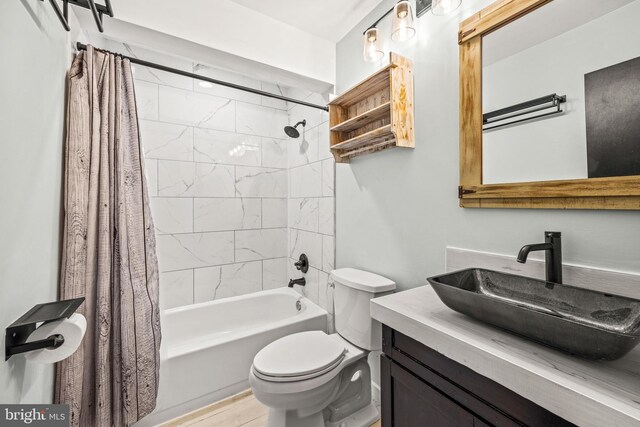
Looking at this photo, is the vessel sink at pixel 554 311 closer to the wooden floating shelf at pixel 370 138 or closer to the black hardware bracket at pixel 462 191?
the black hardware bracket at pixel 462 191

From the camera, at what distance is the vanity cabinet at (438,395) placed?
0.63 m

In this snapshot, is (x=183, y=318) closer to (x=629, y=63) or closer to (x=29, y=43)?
(x=29, y=43)

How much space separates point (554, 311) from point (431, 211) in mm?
625

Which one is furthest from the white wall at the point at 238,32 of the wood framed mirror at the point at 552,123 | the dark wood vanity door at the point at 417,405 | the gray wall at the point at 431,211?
the dark wood vanity door at the point at 417,405

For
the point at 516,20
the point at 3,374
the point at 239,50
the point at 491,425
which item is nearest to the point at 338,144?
the point at 239,50

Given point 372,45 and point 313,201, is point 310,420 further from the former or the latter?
point 372,45

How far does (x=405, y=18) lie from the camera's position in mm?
1313

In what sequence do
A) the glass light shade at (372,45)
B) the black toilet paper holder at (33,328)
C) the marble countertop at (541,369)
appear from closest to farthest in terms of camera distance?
the marble countertop at (541,369) < the black toilet paper holder at (33,328) < the glass light shade at (372,45)

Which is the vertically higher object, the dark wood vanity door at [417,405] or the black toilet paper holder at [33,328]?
the black toilet paper holder at [33,328]

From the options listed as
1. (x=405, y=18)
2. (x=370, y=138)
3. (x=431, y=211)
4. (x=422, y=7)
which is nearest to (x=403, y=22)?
(x=405, y=18)

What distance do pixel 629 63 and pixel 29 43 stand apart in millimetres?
1838

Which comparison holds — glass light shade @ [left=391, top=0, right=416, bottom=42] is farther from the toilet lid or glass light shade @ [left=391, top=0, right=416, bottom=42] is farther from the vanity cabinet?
the toilet lid

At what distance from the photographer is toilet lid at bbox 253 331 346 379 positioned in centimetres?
129

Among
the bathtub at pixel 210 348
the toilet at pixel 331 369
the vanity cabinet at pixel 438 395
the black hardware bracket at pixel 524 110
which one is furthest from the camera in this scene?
the bathtub at pixel 210 348
